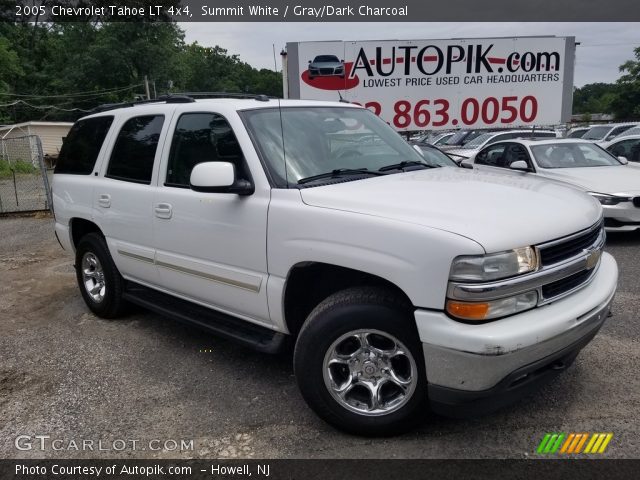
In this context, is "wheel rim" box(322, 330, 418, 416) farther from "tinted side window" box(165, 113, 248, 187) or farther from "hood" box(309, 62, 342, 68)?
"hood" box(309, 62, 342, 68)

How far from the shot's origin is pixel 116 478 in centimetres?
277

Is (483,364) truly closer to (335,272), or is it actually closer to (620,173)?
(335,272)

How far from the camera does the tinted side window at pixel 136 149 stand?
4.20 meters

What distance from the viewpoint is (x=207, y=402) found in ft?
11.4

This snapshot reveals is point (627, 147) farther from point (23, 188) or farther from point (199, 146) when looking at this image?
point (23, 188)

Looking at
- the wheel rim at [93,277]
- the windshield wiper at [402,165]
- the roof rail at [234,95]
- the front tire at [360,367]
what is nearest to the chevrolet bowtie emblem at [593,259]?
the front tire at [360,367]

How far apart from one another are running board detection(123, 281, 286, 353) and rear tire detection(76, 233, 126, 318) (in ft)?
1.04

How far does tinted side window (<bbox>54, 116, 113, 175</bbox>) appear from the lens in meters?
4.92

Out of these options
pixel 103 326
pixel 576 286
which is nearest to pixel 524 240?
pixel 576 286

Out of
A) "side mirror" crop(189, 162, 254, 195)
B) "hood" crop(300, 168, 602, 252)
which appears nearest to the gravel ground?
"hood" crop(300, 168, 602, 252)

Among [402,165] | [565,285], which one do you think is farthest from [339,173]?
[565,285]

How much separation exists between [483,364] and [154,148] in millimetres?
2962

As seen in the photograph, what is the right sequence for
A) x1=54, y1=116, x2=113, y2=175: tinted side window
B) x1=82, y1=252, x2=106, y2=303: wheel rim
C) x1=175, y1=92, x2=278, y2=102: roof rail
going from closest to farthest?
1. x1=175, y1=92, x2=278, y2=102: roof rail
2. x1=54, y1=116, x2=113, y2=175: tinted side window
3. x1=82, y1=252, x2=106, y2=303: wheel rim

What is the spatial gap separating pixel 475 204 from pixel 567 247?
1.72 feet
